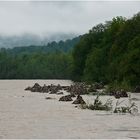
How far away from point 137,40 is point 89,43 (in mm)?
44861

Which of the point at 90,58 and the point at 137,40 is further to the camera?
the point at 90,58

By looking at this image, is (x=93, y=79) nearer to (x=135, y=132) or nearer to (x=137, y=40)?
(x=137, y=40)

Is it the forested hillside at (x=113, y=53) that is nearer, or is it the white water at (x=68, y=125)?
the white water at (x=68, y=125)

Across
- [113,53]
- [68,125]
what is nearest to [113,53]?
[113,53]

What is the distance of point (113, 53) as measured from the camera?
311 ft

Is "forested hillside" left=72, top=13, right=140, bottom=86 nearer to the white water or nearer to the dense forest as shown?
the dense forest

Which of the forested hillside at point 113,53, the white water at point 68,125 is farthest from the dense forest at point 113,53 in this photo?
the white water at point 68,125

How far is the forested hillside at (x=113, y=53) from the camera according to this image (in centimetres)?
7988

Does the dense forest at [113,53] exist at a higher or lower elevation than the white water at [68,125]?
higher

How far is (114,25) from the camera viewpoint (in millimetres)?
103938

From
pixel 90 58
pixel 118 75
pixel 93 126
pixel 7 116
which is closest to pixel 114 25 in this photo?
pixel 90 58

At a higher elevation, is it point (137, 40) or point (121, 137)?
point (137, 40)

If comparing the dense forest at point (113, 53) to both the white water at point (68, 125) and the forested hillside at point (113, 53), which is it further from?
the white water at point (68, 125)

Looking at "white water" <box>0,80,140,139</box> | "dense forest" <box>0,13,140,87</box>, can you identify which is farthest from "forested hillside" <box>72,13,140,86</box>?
"white water" <box>0,80,140,139</box>
